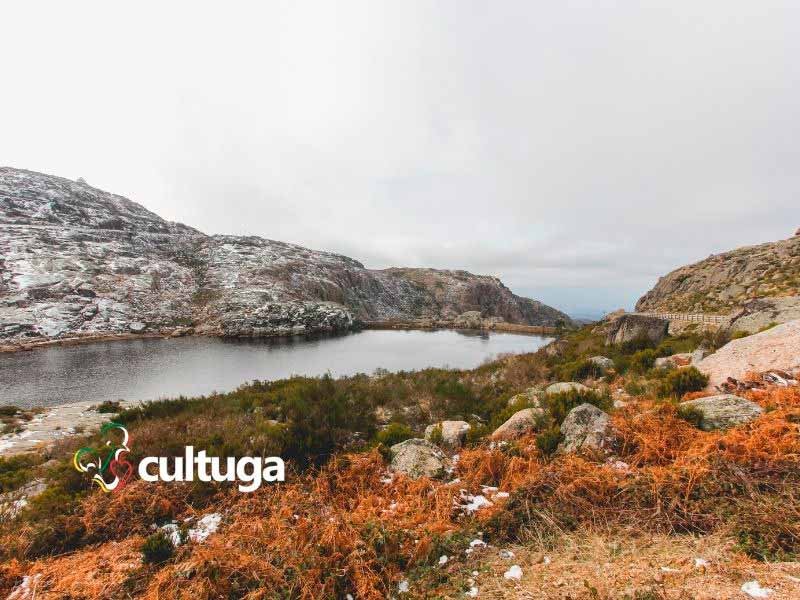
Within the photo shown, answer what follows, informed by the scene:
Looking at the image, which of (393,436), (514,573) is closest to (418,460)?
(393,436)

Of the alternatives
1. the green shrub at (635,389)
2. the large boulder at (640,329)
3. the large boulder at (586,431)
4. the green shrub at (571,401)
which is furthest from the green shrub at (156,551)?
the large boulder at (640,329)

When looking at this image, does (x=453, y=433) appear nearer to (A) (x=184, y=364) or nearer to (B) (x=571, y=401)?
(B) (x=571, y=401)

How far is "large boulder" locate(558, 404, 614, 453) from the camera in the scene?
541 cm

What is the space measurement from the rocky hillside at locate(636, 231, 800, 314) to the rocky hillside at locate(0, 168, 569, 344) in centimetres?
5031

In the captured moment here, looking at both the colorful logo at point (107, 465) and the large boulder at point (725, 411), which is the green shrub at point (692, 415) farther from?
the colorful logo at point (107, 465)

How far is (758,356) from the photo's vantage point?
7.54 metres

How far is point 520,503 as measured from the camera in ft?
13.5

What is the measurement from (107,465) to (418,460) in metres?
5.85

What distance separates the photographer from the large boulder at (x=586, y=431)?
17.7 ft

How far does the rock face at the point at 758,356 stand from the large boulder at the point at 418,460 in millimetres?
6632

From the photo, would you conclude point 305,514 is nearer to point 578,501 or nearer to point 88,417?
point 578,501

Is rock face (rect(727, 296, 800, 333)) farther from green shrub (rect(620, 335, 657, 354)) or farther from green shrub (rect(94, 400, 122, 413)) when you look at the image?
green shrub (rect(94, 400, 122, 413))

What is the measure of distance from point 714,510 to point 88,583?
6.95 m

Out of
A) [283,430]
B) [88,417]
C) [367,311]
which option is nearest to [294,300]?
[367,311]
